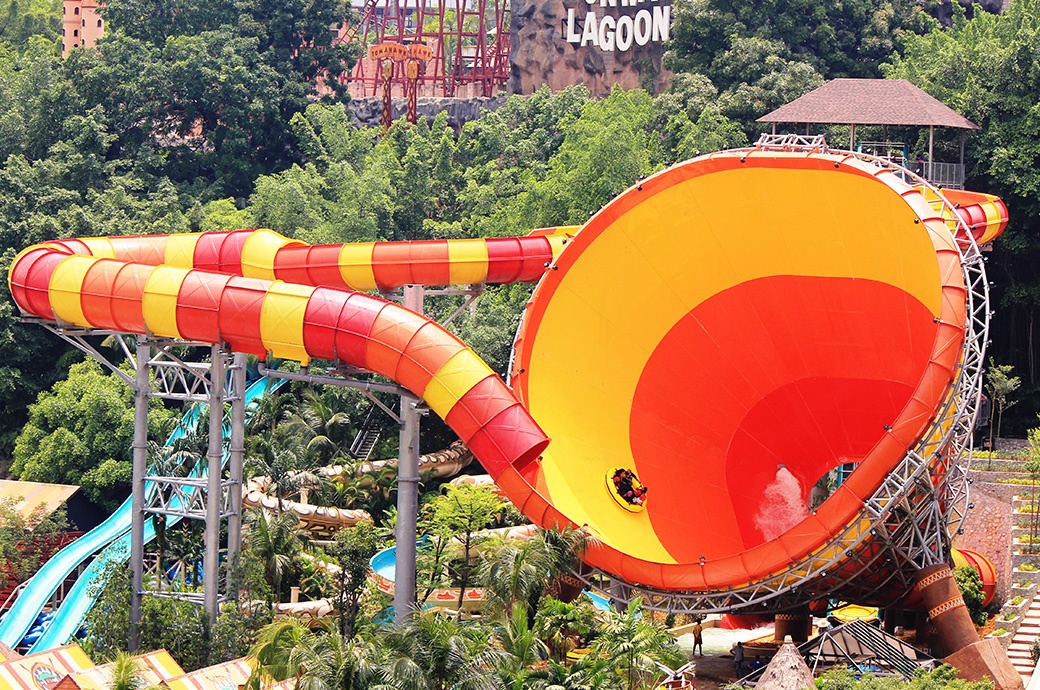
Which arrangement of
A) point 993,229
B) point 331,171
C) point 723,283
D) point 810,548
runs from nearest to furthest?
point 810,548 < point 723,283 < point 993,229 < point 331,171

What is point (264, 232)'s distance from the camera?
4225 centimetres

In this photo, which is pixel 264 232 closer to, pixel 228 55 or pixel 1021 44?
pixel 1021 44

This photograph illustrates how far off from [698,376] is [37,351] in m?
28.2

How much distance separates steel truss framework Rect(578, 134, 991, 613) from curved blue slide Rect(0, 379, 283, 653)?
1385 cm

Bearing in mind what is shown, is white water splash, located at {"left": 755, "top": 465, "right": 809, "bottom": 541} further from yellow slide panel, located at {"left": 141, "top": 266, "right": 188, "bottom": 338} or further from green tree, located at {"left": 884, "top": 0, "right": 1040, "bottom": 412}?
green tree, located at {"left": 884, "top": 0, "right": 1040, "bottom": 412}

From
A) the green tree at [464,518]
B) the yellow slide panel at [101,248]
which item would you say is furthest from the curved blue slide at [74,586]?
the green tree at [464,518]

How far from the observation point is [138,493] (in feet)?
128

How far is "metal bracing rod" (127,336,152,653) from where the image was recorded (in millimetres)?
38719

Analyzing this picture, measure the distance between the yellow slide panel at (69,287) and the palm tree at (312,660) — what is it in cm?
Result: 1087

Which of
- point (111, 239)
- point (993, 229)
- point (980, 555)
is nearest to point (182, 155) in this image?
point (111, 239)

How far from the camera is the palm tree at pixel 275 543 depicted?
130 ft

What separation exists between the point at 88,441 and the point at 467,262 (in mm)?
16991

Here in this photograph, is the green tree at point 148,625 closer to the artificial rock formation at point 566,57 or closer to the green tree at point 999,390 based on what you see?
the green tree at point 999,390

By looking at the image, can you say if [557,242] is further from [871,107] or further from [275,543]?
[871,107]
